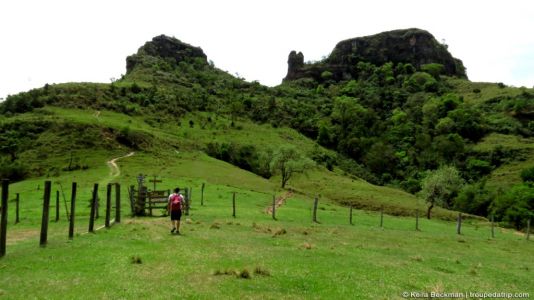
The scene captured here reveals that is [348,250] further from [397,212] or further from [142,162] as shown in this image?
[142,162]

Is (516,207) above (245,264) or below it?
below

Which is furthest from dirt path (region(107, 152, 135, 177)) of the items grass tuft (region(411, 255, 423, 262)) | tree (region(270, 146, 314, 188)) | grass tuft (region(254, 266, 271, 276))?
grass tuft (region(254, 266, 271, 276))

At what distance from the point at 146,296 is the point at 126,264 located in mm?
4991

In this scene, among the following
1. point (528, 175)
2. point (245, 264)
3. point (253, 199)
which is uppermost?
point (528, 175)

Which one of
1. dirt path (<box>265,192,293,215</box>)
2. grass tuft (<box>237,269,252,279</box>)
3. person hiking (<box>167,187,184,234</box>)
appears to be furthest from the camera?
dirt path (<box>265,192,293,215</box>)

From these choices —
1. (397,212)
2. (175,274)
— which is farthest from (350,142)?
(175,274)

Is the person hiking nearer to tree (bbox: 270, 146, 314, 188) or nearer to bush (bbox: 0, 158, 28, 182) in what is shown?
tree (bbox: 270, 146, 314, 188)

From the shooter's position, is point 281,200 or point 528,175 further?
point 528,175

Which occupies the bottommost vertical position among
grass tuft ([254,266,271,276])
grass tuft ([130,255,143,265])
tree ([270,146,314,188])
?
grass tuft ([130,255,143,265])

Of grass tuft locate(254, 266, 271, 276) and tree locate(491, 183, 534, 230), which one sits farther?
tree locate(491, 183, 534, 230)

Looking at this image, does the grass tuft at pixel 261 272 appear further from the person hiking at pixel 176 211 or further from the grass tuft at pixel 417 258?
the person hiking at pixel 176 211

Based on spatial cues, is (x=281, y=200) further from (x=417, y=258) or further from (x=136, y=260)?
(x=136, y=260)

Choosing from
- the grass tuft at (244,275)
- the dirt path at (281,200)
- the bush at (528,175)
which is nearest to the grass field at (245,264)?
the grass tuft at (244,275)

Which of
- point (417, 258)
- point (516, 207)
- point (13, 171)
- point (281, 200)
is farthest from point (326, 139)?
point (417, 258)
